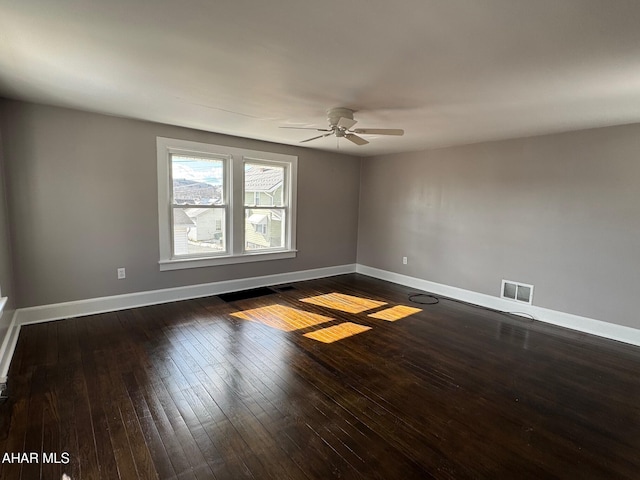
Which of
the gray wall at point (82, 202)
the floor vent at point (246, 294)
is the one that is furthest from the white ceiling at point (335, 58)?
the floor vent at point (246, 294)

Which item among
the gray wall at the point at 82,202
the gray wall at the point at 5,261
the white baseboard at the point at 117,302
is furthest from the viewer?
the gray wall at the point at 82,202

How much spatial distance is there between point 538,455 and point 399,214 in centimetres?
425

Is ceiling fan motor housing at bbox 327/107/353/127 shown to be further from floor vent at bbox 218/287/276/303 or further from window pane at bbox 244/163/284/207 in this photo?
floor vent at bbox 218/287/276/303

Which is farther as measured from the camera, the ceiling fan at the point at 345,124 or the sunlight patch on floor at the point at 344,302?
the sunlight patch on floor at the point at 344,302

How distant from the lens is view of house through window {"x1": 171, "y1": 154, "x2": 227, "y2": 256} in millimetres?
4355

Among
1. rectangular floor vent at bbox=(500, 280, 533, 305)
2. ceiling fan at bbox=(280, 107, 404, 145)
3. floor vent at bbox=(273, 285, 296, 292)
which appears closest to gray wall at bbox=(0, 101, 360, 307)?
floor vent at bbox=(273, 285, 296, 292)

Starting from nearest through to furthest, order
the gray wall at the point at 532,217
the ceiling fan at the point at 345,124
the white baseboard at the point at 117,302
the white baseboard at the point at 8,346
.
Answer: the white baseboard at the point at 8,346, the white baseboard at the point at 117,302, the ceiling fan at the point at 345,124, the gray wall at the point at 532,217

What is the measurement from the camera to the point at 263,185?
521cm

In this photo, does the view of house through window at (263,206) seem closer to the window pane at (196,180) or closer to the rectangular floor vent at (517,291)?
the window pane at (196,180)

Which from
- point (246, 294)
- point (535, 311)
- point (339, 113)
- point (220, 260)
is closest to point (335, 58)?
point (339, 113)

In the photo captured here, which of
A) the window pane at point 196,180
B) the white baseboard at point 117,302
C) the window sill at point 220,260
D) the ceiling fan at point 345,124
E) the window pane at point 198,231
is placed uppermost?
the ceiling fan at point 345,124

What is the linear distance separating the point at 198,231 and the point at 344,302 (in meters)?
2.33

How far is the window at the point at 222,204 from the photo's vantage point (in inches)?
168

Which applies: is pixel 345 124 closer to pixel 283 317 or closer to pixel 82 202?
pixel 283 317
